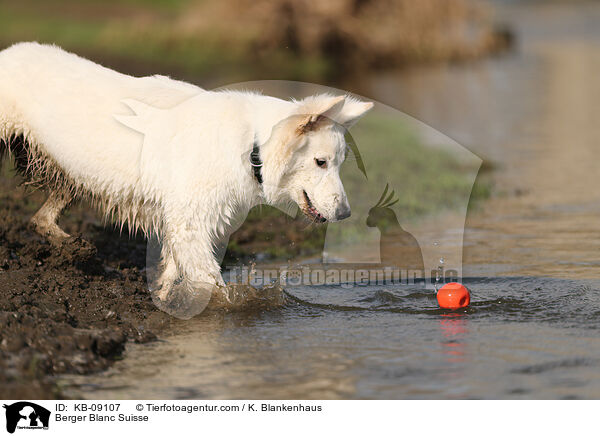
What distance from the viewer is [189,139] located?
7148mm

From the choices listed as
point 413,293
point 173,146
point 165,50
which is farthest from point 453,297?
point 165,50

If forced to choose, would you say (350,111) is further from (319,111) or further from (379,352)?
(379,352)

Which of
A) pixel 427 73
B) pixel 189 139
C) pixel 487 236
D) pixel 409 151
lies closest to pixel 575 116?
pixel 409 151

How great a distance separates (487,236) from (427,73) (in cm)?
1930

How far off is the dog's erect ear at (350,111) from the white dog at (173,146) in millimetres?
10

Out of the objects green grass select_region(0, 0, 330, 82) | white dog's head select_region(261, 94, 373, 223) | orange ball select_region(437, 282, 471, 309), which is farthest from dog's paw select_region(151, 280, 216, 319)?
green grass select_region(0, 0, 330, 82)

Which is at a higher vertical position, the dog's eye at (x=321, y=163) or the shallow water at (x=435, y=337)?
the dog's eye at (x=321, y=163)

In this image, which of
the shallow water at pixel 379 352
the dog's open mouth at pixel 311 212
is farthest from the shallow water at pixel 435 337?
the dog's open mouth at pixel 311 212

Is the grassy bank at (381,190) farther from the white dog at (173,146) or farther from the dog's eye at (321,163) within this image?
the white dog at (173,146)

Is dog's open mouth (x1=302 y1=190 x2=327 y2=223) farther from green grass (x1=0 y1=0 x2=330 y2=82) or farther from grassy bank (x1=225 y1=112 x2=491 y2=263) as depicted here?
green grass (x1=0 y1=0 x2=330 y2=82)

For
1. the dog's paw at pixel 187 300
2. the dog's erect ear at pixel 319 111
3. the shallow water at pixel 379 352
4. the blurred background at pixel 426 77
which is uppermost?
the blurred background at pixel 426 77
